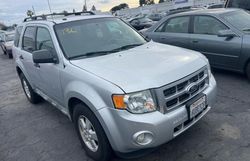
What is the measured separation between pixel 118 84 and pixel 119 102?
0.63ft

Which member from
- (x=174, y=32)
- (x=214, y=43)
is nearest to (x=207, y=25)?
(x=214, y=43)

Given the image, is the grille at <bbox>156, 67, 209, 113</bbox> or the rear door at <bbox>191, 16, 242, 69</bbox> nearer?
the grille at <bbox>156, 67, 209, 113</bbox>

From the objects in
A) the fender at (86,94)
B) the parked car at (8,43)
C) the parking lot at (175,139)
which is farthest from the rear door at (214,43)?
the parked car at (8,43)

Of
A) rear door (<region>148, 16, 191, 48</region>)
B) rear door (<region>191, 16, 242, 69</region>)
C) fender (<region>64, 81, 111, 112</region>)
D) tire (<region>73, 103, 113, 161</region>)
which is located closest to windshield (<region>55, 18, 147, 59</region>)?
fender (<region>64, 81, 111, 112</region>)

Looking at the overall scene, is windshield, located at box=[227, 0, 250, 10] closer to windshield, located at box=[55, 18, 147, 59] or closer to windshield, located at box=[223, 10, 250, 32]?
windshield, located at box=[223, 10, 250, 32]

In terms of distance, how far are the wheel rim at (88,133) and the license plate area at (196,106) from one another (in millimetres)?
1142

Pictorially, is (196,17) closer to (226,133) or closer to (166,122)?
(226,133)

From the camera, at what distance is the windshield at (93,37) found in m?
3.68

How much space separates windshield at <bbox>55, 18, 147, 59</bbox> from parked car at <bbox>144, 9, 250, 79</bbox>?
2204 mm

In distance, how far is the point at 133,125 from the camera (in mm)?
2633

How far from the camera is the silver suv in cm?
269

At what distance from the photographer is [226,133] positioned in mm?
3627

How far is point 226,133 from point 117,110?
1.80m

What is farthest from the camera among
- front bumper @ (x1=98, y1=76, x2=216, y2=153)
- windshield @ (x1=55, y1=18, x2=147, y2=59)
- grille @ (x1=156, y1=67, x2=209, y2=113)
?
windshield @ (x1=55, y1=18, x2=147, y2=59)
